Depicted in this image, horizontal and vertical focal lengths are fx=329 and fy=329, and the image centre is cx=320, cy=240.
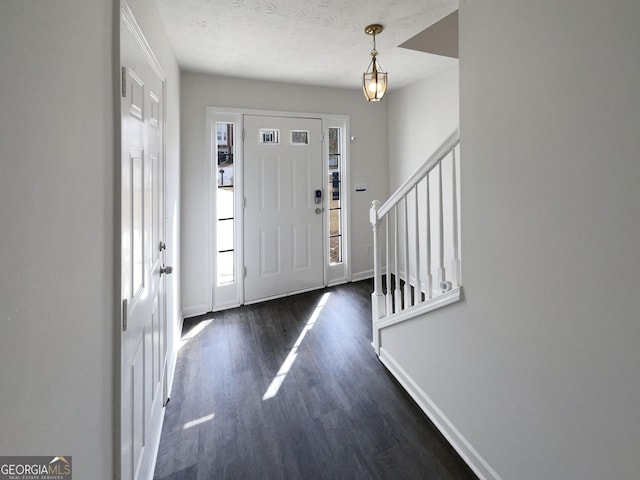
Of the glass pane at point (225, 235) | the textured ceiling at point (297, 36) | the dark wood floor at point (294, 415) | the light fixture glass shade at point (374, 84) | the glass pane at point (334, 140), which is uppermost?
the textured ceiling at point (297, 36)

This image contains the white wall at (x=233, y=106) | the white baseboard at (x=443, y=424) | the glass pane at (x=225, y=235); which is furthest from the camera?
the glass pane at (x=225, y=235)

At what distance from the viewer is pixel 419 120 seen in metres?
3.94

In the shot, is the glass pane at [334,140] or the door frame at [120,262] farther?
the glass pane at [334,140]

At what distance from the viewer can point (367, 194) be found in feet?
14.7

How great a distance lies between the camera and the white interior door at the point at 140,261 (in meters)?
1.14

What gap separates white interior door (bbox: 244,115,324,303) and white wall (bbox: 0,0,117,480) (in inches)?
107

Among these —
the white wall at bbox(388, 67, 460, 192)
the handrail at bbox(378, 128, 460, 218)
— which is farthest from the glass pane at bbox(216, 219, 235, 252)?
the white wall at bbox(388, 67, 460, 192)

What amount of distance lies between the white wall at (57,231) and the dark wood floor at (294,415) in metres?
0.86

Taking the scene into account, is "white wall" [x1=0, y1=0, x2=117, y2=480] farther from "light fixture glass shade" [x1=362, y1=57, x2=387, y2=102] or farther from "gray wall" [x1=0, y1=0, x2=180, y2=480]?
"light fixture glass shade" [x1=362, y1=57, x2=387, y2=102]

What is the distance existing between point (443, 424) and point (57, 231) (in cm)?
198

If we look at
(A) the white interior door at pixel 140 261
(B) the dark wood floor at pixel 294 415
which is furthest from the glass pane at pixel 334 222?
(A) the white interior door at pixel 140 261

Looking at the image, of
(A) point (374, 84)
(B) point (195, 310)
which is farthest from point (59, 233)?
(B) point (195, 310)

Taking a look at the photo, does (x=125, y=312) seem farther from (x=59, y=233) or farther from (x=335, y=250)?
(x=335, y=250)

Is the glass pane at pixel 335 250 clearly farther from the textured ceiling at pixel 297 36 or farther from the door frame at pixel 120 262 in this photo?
the door frame at pixel 120 262
